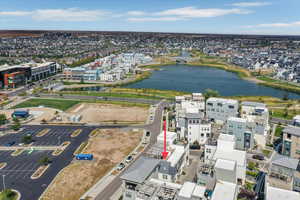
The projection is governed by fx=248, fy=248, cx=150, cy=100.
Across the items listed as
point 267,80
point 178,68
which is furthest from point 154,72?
point 267,80

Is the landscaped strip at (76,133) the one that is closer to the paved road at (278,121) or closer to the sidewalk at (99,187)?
the sidewalk at (99,187)

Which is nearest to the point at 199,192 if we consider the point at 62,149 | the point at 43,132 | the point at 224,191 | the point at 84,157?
the point at 224,191

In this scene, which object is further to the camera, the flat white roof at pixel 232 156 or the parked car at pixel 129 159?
the parked car at pixel 129 159

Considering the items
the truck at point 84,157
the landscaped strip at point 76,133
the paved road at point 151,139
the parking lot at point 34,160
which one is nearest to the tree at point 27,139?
the parking lot at point 34,160

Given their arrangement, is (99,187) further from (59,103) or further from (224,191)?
(59,103)

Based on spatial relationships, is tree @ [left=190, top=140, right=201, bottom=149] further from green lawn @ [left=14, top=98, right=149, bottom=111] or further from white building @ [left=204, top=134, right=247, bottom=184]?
green lawn @ [left=14, top=98, right=149, bottom=111]

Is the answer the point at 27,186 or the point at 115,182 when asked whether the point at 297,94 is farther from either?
the point at 27,186
